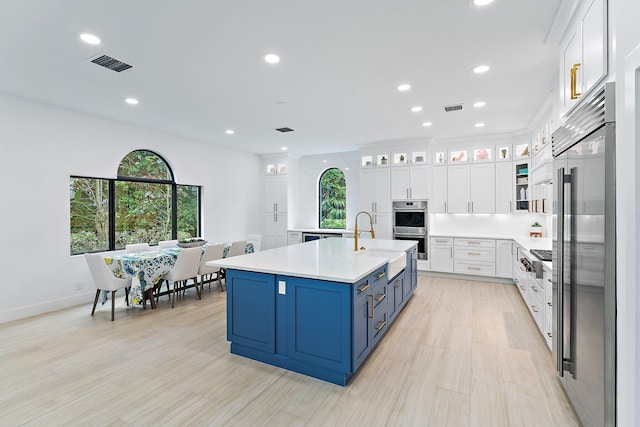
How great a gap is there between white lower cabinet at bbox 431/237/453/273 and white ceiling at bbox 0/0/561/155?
7.80ft

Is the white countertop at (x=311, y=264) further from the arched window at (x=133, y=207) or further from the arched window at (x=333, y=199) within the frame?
the arched window at (x=333, y=199)

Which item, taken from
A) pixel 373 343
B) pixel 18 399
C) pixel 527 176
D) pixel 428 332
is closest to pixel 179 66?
pixel 18 399

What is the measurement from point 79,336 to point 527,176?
7182 millimetres

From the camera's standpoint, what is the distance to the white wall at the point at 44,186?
154 inches

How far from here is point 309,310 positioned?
2514 mm

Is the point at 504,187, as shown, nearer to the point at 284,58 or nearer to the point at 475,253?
the point at 475,253

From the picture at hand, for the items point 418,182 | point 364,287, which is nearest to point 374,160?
point 418,182

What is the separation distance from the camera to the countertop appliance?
1.48 m

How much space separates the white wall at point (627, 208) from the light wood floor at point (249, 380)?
961 mm

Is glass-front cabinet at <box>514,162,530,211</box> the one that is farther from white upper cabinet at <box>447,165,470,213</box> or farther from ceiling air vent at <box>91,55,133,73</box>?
ceiling air vent at <box>91,55,133,73</box>

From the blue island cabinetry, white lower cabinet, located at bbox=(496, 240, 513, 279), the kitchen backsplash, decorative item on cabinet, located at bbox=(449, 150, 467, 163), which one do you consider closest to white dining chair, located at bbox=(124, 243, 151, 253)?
the blue island cabinetry

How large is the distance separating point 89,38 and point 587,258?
3.90 meters

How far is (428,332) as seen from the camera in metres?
3.47

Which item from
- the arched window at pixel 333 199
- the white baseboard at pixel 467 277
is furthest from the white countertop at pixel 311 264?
the arched window at pixel 333 199
